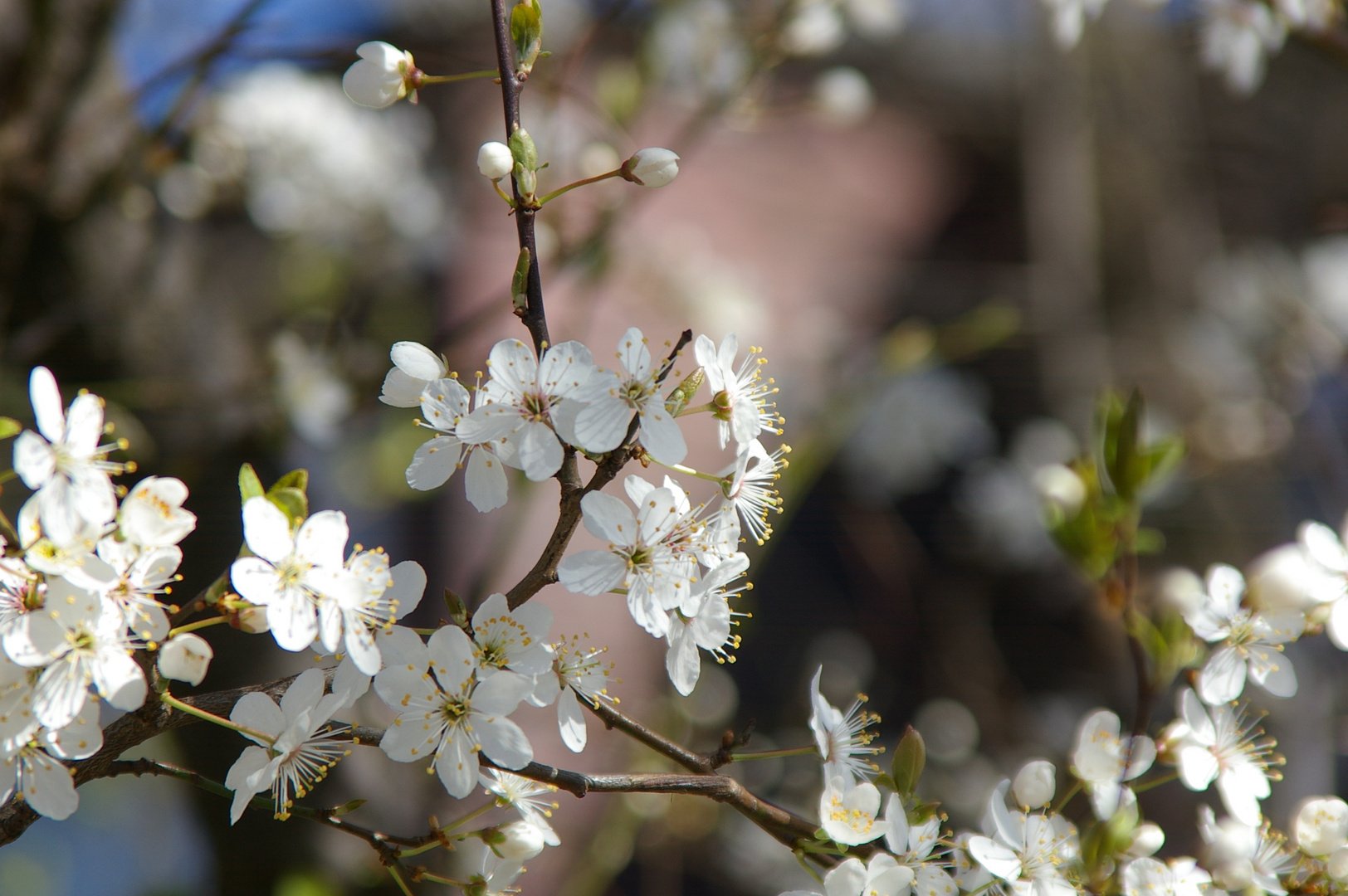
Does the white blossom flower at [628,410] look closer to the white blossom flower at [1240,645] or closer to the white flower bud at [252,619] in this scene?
the white flower bud at [252,619]

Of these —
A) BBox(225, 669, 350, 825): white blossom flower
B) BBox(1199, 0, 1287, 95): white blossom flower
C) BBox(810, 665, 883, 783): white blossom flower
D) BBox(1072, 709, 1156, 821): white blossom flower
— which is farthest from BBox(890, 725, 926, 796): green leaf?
BBox(1199, 0, 1287, 95): white blossom flower

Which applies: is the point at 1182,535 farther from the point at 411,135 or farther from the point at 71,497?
the point at 71,497

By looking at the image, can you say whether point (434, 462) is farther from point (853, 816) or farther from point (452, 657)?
point (853, 816)

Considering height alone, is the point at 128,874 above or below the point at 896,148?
below

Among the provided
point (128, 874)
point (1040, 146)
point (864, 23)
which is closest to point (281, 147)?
point (864, 23)

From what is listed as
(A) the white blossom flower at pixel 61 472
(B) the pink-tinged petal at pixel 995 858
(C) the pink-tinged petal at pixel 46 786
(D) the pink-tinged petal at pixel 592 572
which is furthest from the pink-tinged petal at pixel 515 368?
(B) the pink-tinged petal at pixel 995 858

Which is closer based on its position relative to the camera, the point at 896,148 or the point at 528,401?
the point at 528,401

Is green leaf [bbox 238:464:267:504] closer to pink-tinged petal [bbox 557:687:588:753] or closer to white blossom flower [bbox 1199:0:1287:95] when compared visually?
pink-tinged petal [bbox 557:687:588:753]
